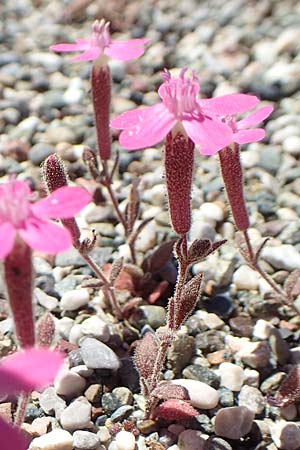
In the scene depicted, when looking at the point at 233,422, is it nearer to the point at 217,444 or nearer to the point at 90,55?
the point at 217,444

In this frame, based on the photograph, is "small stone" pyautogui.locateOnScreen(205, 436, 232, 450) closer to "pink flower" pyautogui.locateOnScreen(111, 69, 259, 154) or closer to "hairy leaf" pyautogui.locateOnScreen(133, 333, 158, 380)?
"hairy leaf" pyautogui.locateOnScreen(133, 333, 158, 380)

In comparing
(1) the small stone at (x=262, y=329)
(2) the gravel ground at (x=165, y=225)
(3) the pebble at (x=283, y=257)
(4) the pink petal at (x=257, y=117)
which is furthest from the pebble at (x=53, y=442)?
(3) the pebble at (x=283, y=257)

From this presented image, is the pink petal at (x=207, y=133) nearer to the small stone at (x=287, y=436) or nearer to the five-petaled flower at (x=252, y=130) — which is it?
the five-petaled flower at (x=252, y=130)

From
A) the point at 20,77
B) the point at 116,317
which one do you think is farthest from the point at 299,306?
the point at 20,77

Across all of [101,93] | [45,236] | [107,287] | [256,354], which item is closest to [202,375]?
[256,354]

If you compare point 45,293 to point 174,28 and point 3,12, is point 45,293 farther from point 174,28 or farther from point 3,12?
point 3,12

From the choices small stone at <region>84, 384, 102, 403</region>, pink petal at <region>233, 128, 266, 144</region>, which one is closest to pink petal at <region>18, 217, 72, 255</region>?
pink petal at <region>233, 128, 266, 144</region>
